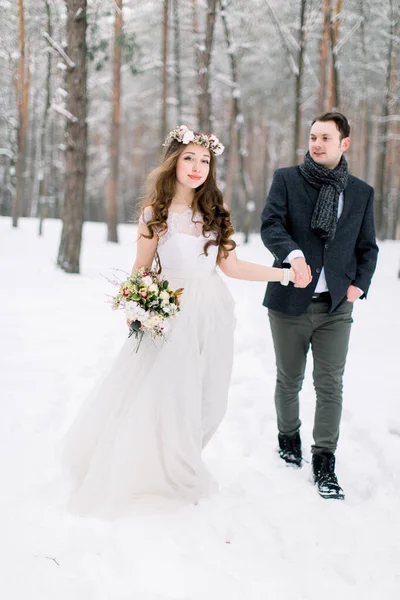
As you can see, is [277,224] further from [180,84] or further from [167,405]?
[180,84]

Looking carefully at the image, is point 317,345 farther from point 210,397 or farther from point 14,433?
Answer: point 14,433

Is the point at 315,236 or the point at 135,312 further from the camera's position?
the point at 315,236

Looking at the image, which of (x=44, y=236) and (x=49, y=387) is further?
(x=44, y=236)

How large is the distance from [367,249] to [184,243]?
130 centimetres

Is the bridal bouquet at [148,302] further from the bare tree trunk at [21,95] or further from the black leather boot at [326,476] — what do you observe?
the bare tree trunk at [21,95]

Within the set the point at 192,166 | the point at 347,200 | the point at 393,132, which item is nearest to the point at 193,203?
the point at 192,166

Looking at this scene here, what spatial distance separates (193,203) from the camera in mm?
3279

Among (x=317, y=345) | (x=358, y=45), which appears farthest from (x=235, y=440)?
(x=358, y=45)

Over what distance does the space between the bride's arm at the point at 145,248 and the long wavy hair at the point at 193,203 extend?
1.7 inches

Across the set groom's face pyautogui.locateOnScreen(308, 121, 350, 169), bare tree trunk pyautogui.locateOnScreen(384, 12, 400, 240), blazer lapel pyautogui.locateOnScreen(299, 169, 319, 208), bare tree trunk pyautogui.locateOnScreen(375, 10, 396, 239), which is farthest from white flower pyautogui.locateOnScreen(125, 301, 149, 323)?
bare tree trunk pyautogui.locateOnScreen(375, 10, 396, 239)

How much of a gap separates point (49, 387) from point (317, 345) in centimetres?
282

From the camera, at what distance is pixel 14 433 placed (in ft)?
13.1

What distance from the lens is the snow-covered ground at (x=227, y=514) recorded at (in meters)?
2.45

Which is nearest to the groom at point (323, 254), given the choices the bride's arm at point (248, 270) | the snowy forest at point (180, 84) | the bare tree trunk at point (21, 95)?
the bride's arm at point (248, 270)
